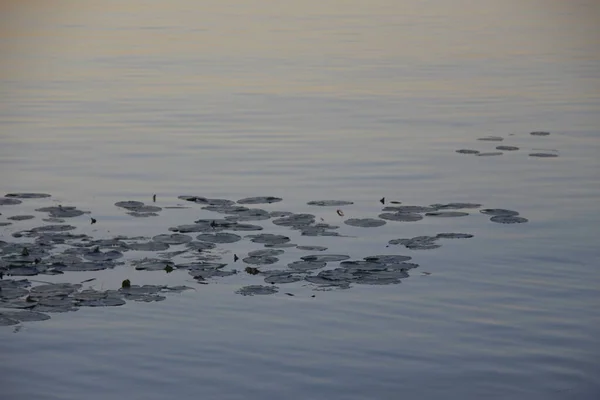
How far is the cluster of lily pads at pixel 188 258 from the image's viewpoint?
971cm

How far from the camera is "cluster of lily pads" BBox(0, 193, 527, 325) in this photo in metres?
9.71

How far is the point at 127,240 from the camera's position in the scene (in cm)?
1154

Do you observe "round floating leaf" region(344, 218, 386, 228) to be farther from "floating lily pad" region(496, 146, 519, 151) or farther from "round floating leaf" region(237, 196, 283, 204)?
"floating lily pad" region(496, 146, 519, 151)

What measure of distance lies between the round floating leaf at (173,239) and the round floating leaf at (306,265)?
135 cm

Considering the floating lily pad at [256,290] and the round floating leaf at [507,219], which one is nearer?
the floating lily pad at [256,290]

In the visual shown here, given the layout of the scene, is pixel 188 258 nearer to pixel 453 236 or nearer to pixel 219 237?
pixel 219 237

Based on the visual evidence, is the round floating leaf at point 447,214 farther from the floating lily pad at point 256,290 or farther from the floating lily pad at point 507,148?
the floating lily pad at point 507,148

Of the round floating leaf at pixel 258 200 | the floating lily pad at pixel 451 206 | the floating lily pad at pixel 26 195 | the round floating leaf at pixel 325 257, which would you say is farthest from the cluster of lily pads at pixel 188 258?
the floating lily pad at pixel 26 195

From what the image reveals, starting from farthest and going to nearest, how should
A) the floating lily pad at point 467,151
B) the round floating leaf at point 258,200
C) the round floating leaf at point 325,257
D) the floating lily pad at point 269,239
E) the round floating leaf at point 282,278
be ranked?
the floating lily pad at point 467,151 < the round floating leaf at point 258,200 < the floating lily pad at point 269,239 < the round floating leaf at point 325,257 < the round floating leaf at point 282,278

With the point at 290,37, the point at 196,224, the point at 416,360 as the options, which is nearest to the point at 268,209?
the point at 196,224

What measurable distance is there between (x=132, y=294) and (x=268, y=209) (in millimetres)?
3459

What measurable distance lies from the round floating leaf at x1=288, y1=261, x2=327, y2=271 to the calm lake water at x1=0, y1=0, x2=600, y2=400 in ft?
0.76

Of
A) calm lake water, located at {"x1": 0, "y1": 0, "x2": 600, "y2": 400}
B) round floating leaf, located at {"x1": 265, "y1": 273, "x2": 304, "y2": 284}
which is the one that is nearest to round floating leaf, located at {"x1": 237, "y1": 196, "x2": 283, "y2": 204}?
calm lake water, located at {"x1": 0, "y1": 0, "x2": 600, "y2": 400}

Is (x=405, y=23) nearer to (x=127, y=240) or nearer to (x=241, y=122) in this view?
(x=241, y=122)
